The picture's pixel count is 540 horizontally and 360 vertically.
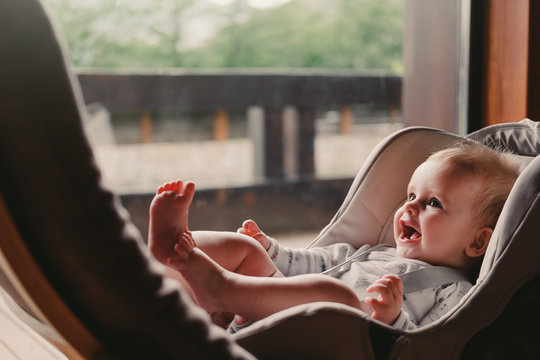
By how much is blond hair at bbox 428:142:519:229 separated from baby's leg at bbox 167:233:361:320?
0.39m

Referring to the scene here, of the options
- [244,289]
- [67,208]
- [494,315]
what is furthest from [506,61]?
[67,208]

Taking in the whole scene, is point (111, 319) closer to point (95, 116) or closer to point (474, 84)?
point (474, 84)

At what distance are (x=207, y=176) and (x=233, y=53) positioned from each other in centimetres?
76

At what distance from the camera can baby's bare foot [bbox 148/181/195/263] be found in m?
0.93

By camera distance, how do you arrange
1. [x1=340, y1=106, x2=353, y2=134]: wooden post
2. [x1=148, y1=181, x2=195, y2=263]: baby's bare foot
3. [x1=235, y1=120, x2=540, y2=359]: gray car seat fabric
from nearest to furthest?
1. [x1=235, y1=120, x2=540, y2=359]: gray car seat fabric
2. [x1=148, y1=181, x2=195, y2=263]: baby's bare foot
3. [x1=340, y1=106, x2=353, y2=134]: wooden post

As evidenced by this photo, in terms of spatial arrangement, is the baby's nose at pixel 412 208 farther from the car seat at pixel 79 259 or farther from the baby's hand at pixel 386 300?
the car seat at pixel 79 259

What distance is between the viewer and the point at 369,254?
4.11 ft

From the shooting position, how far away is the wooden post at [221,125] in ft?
10.3

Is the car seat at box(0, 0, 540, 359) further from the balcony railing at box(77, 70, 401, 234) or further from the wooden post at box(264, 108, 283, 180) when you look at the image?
the wooden post at box(264, 108, 283, 180)

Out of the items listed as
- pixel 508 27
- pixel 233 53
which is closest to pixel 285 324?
pixel 508 27

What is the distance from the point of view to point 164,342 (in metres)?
0.63

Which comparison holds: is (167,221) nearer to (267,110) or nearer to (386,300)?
(386,300)

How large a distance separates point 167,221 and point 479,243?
0.65m

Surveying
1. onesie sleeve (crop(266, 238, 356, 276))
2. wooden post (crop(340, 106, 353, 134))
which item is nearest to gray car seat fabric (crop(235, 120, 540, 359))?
onesie sleeve (crop(266, 238, 356, 276))
